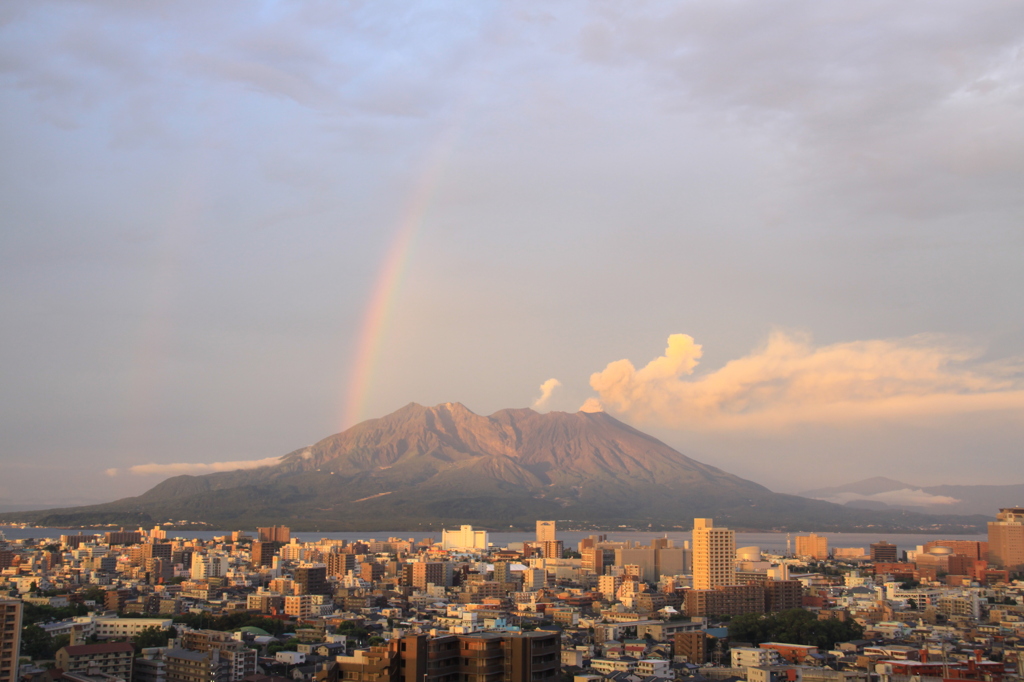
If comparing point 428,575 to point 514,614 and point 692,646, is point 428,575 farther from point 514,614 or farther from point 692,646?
point 692,646

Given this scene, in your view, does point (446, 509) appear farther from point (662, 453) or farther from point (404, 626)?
point (404, 626)

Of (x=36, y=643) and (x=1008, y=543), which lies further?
(x=1008, y=543)

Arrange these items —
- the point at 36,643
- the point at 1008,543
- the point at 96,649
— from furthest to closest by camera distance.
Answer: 1. the point at 1008,543
2. the point at 36,643
3. the point at 96,649

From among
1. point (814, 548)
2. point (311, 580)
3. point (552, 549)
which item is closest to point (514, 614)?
point (311, 580)

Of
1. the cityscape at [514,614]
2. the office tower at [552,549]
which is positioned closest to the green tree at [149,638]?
the cityscape at [514,614]

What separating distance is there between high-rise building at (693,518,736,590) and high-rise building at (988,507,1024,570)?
19.4m

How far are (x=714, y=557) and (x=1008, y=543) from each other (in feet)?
70.9

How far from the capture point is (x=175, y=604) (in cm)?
2844

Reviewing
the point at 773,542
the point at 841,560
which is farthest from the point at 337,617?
the point at 773,542

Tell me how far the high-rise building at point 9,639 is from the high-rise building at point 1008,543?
44272 millimetres

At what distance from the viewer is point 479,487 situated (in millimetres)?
108312

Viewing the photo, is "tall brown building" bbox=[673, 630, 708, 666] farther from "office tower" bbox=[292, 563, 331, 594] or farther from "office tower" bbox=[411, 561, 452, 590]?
"office tower" bbox=[411, 561, 452, 590]

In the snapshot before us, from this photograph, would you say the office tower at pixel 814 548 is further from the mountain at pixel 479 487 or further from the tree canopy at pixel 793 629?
the mountain at pixel 479 487

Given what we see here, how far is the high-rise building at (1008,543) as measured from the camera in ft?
157
